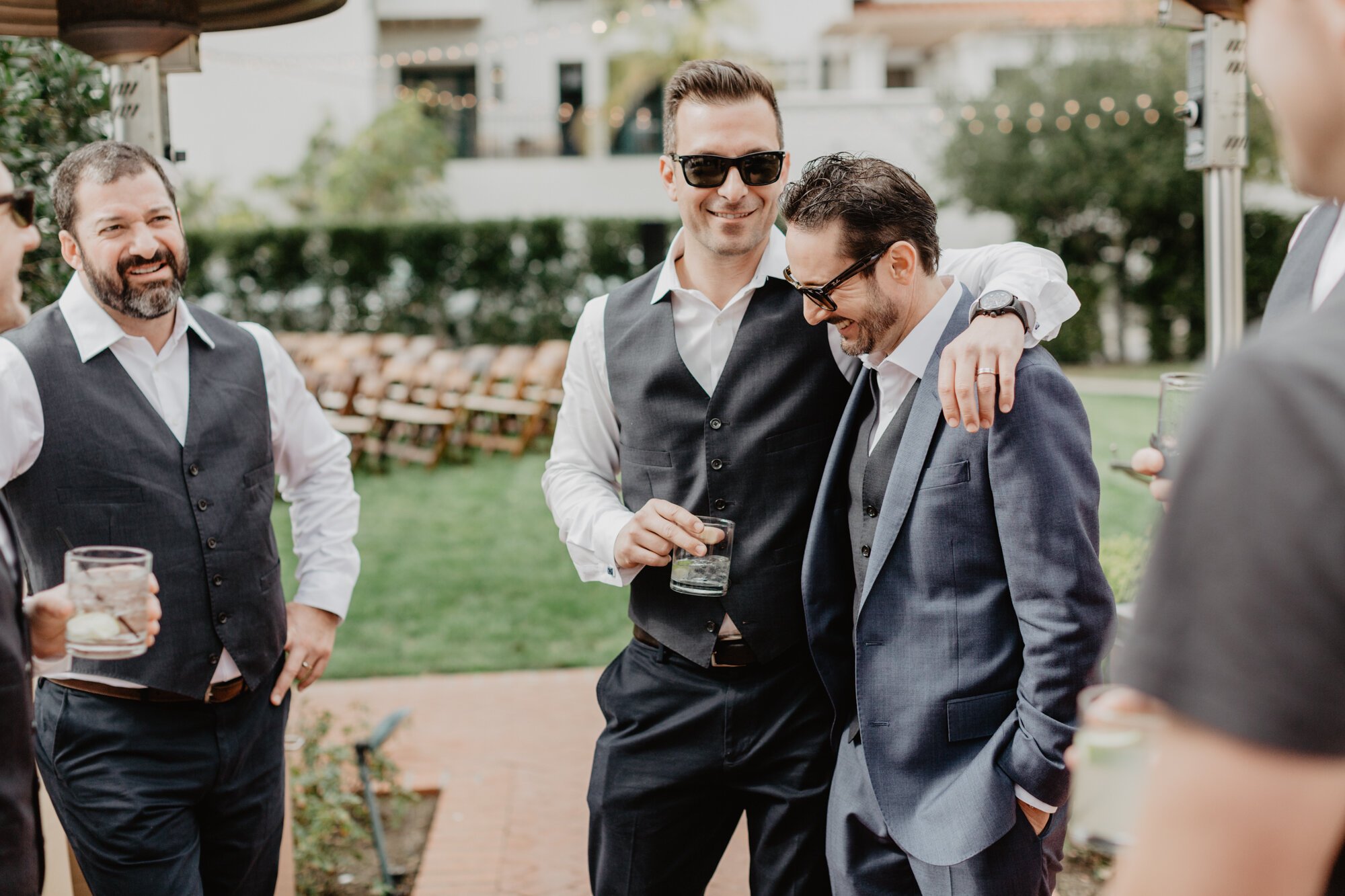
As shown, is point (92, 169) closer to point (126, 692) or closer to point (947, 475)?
point (126, 692)

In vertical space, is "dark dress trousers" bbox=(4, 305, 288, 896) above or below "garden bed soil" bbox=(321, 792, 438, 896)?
above

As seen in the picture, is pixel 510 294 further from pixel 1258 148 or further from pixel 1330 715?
pixel 1330 715

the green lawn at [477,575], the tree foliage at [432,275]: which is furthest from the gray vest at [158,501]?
the tree foliage at [432,275]

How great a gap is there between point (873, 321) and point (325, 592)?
1.64 metres

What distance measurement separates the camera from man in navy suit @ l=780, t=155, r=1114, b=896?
6.57 feet

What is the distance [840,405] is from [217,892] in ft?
6.14

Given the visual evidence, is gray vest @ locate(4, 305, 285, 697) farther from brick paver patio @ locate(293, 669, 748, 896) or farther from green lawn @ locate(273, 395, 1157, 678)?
green lawn @ locate(273, 395, 1157, 678)

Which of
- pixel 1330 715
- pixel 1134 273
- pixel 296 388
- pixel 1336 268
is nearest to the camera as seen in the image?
pixel 1330 715

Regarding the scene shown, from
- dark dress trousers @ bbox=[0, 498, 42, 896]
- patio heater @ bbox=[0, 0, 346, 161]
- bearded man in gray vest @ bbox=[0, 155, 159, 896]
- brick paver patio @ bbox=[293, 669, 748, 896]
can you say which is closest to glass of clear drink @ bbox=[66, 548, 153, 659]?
bearded man in gray vest @ bbox=[0, 155, 159, 896]

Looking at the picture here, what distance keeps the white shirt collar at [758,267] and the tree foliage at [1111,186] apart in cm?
1713

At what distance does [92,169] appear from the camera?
2.55m

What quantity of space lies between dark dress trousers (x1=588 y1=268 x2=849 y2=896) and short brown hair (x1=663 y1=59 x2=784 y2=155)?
0.43m

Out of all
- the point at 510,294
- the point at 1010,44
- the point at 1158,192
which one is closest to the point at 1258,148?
the point at 1158,192

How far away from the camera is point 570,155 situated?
25047 millimetres
